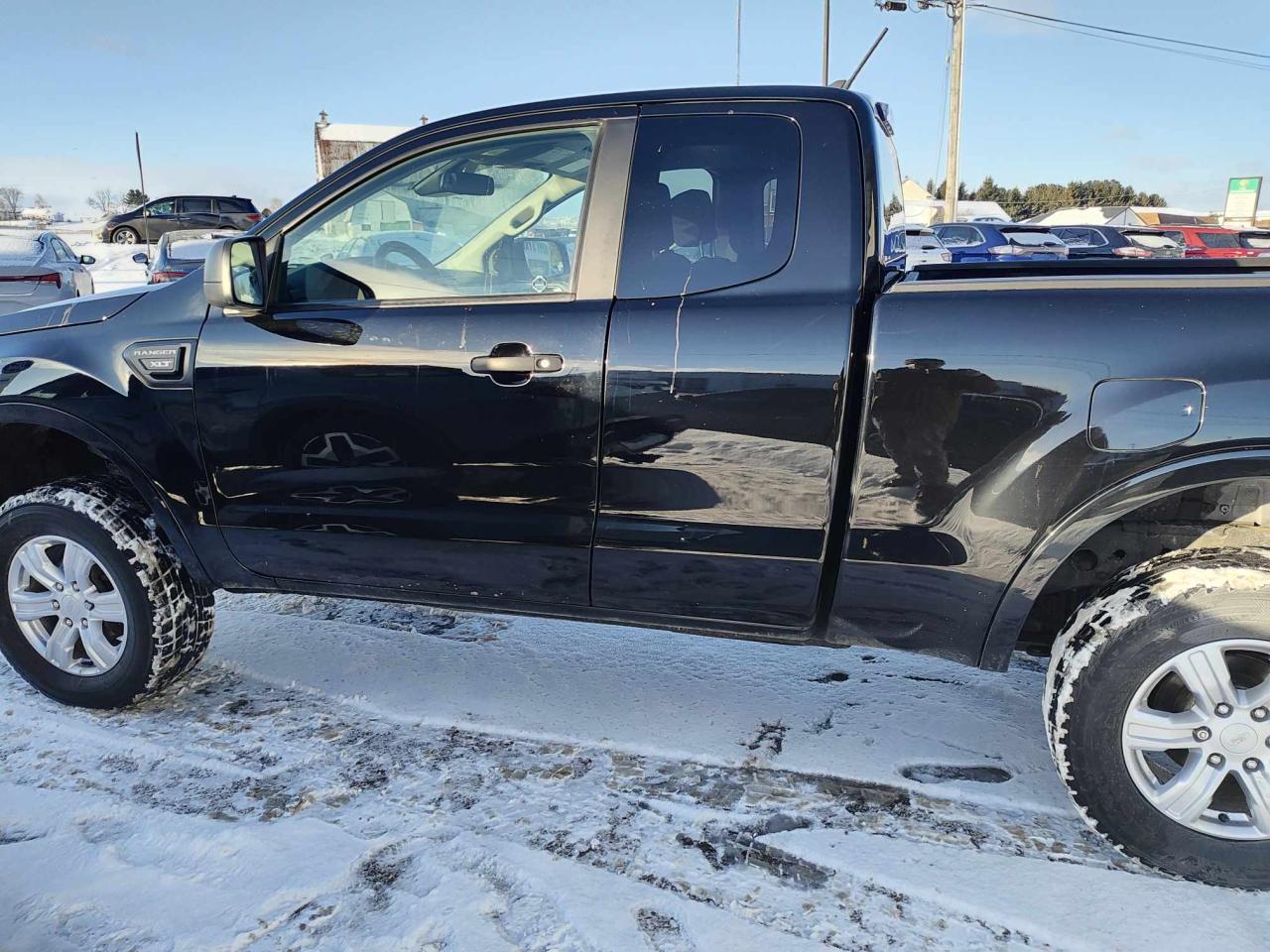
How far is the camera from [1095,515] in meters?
1.95

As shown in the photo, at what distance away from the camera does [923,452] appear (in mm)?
2049

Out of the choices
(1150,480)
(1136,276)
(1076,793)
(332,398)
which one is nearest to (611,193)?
(332,398)

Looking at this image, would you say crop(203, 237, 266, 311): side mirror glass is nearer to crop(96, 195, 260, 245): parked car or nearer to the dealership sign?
crop(96, 195, 260, 245): parked car

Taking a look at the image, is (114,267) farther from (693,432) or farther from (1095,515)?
(1095,515)

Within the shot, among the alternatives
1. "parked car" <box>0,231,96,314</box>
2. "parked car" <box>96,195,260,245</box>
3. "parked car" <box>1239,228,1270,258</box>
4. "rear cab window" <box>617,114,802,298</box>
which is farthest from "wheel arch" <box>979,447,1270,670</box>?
"parked car" <box>96,195,260,245</box>

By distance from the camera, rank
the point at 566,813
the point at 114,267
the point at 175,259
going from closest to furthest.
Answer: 1. the point at 566,813
2. the point at 175,259
3. the point at 114,267

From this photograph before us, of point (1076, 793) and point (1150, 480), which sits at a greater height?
point (1150, 480)

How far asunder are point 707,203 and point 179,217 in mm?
29771

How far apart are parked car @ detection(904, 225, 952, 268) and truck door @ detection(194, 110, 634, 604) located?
1.09 meters

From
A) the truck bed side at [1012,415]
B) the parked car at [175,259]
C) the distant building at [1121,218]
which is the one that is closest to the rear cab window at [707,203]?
the truck bed side at [1012,415]

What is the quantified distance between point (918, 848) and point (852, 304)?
4.59ft

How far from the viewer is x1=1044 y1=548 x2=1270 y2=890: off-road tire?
6.31 feet

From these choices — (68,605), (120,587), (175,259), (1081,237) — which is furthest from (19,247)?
(1081,237)

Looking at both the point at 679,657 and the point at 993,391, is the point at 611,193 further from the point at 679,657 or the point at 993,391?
the point at 679,657
